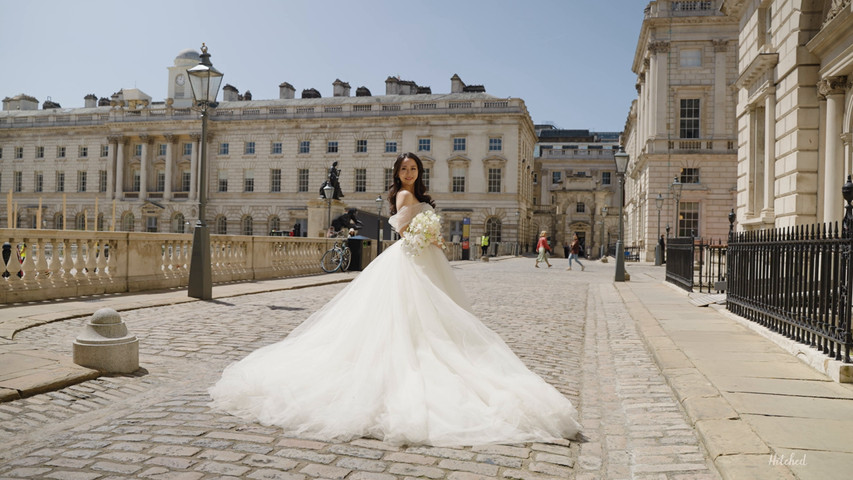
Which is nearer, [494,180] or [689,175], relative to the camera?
[689,175]

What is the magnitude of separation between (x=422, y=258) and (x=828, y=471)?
2988mm

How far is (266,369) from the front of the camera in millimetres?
4691

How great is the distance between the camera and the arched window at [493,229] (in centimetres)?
5712

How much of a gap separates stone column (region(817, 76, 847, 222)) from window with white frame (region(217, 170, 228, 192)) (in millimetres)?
58126

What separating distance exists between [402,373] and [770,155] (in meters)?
13.5

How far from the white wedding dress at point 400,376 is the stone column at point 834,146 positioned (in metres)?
9.71

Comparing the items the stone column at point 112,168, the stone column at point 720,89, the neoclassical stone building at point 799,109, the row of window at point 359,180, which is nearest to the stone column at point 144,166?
the stone column at point 112,168

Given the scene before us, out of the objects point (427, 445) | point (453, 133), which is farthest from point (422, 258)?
point (453, 133)

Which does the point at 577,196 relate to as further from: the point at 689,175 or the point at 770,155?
the point at 770,155

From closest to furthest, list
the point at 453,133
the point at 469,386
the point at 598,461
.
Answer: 1. the point at 598,461
2. the point at 469,386
3. the point at 453,133

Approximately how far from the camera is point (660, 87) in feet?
127

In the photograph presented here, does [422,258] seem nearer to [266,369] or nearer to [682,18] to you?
[266,369]

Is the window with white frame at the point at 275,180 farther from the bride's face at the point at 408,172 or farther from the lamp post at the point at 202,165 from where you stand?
the bride's face at the point at 408,172

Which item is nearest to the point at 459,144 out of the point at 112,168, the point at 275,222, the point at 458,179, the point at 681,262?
the point at 458,179
